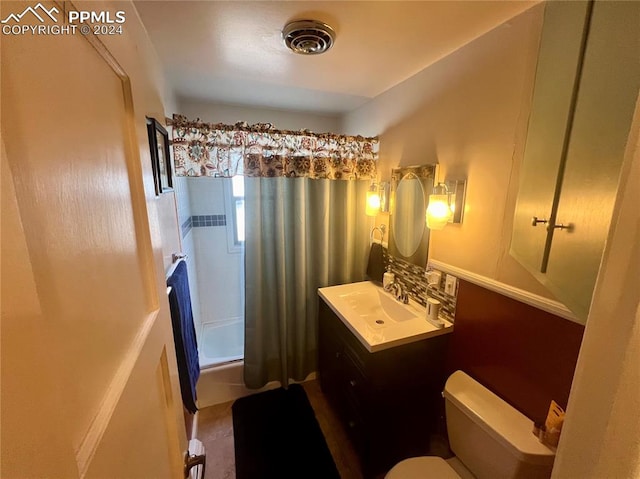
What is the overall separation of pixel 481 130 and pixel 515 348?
979mm

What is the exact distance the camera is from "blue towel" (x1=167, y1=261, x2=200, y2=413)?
1.27m

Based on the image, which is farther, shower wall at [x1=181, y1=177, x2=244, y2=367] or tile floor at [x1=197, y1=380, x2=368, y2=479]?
shower wall at [x1=181, y1=177, x2=244, y2=367]

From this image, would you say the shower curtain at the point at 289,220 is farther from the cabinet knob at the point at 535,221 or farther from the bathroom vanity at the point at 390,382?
the cabinet knob at the point at 535,221

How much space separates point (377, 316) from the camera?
5.66 ft

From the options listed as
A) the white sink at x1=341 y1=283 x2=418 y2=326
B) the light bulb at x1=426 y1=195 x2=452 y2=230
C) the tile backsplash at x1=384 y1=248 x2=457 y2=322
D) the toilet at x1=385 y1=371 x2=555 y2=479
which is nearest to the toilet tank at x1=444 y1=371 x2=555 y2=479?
the toilet at x1=385 y1=371 x2=555 y2=479

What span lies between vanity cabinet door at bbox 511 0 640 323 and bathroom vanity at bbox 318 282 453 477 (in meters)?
0.72

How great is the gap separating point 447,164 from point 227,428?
220 cm

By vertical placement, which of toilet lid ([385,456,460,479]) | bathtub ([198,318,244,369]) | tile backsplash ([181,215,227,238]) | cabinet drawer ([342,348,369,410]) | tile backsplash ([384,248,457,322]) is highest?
tile backsplash ([181,215,227,238])

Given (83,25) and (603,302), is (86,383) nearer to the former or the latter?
(83,25)

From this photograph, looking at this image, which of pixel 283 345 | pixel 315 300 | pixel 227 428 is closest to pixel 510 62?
pixel 315 300

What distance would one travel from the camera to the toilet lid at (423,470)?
1.10m

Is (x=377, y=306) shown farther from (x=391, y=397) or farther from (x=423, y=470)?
(x=423, y=470)

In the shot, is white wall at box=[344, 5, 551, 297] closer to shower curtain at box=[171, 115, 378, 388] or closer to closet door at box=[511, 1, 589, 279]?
closet door at box=[511, 1, 589, 279]

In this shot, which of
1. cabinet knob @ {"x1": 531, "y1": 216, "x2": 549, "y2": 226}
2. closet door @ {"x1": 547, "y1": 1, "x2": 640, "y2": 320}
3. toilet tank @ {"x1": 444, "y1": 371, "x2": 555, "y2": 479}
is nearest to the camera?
closet door @ {"x1": 547, "y1": 1, "x2": 640, "y2": 320}
